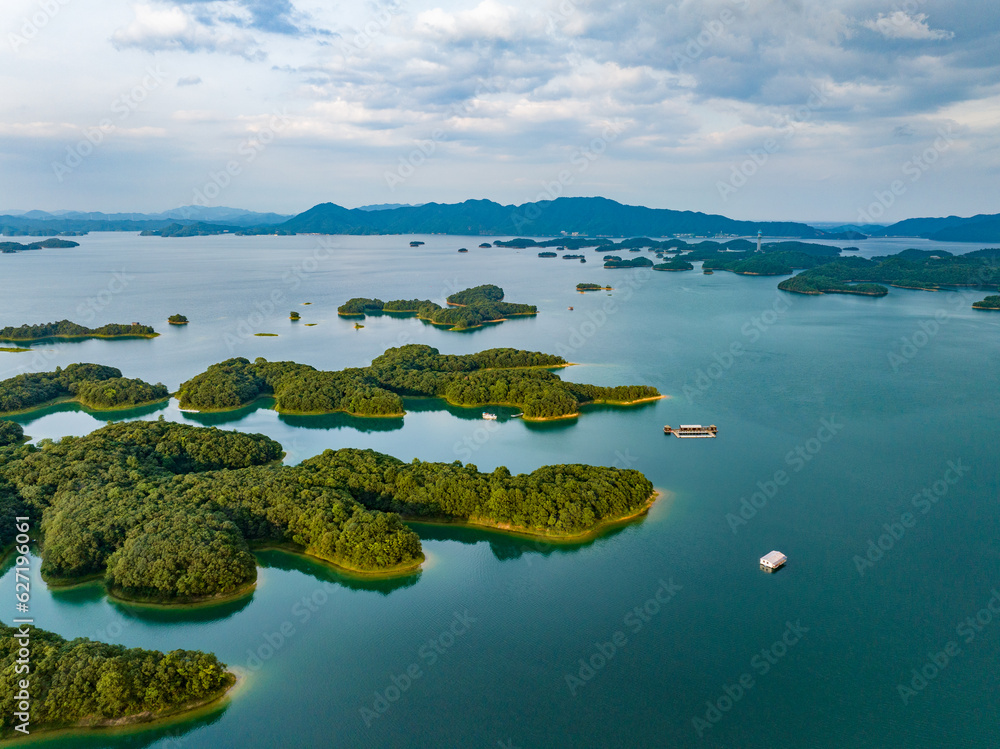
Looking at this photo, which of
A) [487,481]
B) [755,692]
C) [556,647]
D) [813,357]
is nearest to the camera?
[755,692]

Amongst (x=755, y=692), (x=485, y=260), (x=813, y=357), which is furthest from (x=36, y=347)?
(x=485, y=260)

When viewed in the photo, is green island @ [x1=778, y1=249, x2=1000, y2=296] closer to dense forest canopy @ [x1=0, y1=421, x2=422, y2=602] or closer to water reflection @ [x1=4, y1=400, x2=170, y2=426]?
water reflection @ [x1=4, y1=400, x2=170, y2=426]

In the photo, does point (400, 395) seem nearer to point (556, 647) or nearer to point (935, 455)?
point (556, 647)

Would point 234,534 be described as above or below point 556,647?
above
